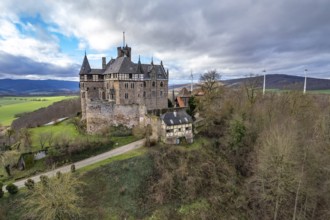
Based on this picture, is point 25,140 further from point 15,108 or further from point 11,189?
point 15,108

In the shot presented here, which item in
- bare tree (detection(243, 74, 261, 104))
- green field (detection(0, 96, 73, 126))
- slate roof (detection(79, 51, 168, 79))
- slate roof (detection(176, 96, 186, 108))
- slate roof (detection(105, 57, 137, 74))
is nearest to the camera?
bare tree (detection(243, 74, 261, 104))

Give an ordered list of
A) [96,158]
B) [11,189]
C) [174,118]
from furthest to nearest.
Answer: [174,118] < [96,158] < [11,189]

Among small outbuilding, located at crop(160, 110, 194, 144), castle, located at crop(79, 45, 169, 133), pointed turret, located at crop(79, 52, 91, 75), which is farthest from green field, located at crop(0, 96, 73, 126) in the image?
small outbuilding, located at crop(160, 110, 194, 144)

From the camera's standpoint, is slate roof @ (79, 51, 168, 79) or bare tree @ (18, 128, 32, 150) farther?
slate roof @ (79, 51, 168, 79)

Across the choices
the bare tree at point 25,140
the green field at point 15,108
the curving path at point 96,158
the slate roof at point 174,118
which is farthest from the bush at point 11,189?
the green field at point 15,108

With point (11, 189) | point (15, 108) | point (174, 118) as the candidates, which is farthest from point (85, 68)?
point (15, 108)

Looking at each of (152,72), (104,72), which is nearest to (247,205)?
(152,72)

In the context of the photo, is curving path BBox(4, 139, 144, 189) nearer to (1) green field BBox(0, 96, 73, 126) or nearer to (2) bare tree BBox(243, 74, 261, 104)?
(2) bare tree BBox(243, 74, 261, 104)
